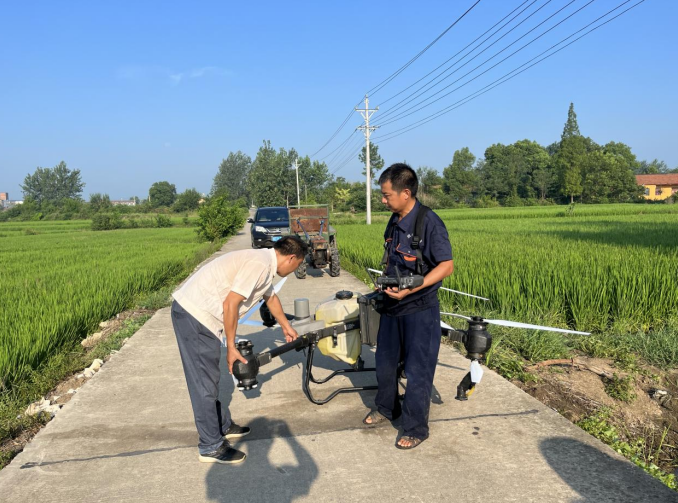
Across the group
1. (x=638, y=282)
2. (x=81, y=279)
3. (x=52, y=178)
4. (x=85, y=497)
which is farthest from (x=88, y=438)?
(x=52, y=178)

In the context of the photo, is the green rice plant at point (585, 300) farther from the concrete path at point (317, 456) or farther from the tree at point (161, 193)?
the tree at point (161, 193)

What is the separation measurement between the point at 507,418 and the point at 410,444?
86 centimetres

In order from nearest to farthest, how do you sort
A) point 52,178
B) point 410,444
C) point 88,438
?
point 410,444
point 88,438
point 52,178

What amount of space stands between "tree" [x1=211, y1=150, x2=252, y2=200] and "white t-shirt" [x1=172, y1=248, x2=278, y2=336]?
134721mm

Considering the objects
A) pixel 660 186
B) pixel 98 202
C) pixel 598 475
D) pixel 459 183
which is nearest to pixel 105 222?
pixel 98 202

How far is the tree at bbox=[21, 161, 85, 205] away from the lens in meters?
123

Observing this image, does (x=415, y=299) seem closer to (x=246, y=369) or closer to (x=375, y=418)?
(x=375, y=418)

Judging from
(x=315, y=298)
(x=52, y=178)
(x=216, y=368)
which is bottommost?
(x=315, y=298)

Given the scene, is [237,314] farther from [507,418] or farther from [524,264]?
[524,264]

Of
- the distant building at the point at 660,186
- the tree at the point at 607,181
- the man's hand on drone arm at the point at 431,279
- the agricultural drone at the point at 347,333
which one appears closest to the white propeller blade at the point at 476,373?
the agricultural drone at the point at 347,333

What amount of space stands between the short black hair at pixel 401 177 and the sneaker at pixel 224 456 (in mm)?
1924

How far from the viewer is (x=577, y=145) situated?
259 ft

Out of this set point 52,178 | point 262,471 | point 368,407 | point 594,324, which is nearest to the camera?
point 262,471

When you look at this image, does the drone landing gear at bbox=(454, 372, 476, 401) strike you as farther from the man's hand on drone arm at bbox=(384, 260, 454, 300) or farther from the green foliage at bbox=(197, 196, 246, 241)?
the green foliage at bbox=(197, 196, 246, 241)
